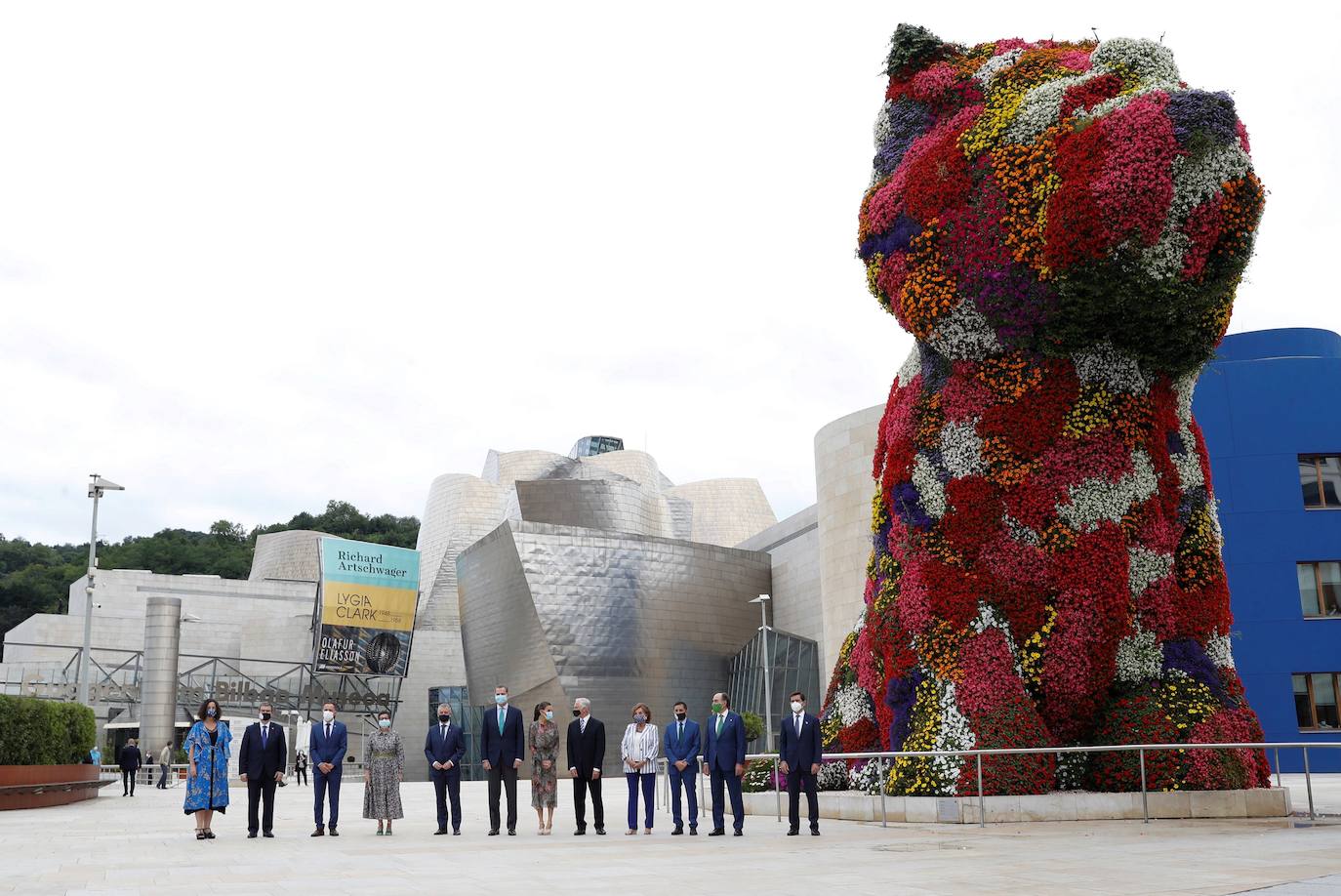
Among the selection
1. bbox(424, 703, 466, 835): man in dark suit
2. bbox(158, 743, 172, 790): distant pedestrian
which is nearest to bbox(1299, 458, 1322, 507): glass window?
bbox(424, 703, 466, 835): man in dark suit

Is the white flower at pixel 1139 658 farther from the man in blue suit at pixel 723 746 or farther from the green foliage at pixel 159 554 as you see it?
the green foliage at pixel 159 554

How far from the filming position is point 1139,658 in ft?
43.3

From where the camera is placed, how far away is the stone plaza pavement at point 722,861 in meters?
7.78

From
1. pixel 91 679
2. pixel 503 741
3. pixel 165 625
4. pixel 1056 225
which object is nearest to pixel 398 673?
pixel 165 625

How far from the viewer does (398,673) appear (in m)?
55.6

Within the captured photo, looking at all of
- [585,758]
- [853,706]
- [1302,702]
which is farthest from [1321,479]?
[585,758]

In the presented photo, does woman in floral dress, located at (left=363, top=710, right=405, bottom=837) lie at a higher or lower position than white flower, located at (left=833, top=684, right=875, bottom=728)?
lower

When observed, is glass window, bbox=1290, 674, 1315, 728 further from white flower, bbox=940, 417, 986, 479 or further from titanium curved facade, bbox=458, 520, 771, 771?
titanium curved facade, bbox=458, 520, 771, 771

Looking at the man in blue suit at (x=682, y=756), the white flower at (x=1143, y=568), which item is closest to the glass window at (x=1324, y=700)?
the white flower at (x=1143, y=568)

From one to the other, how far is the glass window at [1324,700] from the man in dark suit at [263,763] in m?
26.0

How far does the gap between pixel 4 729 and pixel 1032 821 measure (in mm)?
19052

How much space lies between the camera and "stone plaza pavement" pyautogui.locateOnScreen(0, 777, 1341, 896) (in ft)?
25.5

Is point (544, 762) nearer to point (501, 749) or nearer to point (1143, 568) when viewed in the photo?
point (501, 749)

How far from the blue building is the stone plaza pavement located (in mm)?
18915
